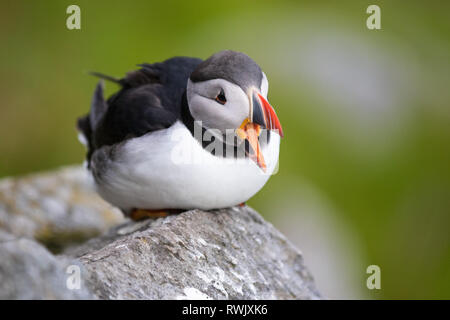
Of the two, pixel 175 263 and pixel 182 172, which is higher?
pixel 182 172

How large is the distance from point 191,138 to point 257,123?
1.43 ft

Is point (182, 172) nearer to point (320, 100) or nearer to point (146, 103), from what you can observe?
point (146, 103)

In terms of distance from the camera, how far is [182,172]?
2693 mm

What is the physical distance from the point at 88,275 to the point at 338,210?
459 centimetres

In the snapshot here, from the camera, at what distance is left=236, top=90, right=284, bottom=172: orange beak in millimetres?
2385

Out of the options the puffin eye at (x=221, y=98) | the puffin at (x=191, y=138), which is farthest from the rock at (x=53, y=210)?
the puffin eye at (x=221, y=98)

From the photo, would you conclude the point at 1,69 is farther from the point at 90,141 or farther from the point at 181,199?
the point at 181,199

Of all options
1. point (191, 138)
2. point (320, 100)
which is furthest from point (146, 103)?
point (320, 100)

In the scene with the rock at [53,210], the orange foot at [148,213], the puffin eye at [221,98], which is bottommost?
the rock at [53,210]

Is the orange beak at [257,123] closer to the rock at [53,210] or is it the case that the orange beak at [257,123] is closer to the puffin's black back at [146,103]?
the puffin's black back at [146,103]

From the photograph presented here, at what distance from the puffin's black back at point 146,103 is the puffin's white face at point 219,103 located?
18 centimetres

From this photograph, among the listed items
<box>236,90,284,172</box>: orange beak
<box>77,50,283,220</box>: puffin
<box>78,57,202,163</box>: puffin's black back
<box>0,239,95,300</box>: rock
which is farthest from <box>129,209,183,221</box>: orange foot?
<box>0,239,95,300</box>: rock

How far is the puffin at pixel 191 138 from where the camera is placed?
2.52m

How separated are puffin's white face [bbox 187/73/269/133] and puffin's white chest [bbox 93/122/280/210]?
141 millimetres
